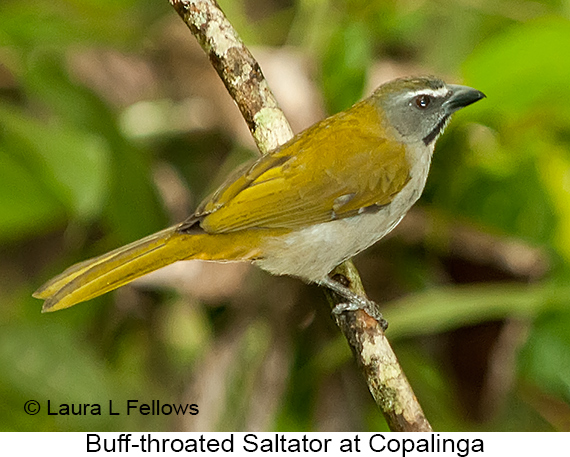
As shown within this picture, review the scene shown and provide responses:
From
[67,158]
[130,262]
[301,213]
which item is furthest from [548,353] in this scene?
[67,158]

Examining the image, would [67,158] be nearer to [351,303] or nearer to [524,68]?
[351,303]

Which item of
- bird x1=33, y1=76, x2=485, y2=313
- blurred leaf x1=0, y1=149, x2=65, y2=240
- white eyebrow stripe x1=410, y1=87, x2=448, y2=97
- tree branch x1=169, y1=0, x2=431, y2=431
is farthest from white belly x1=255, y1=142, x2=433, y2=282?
blurred leaf x1=0, y1=149, x2=65, y2=240

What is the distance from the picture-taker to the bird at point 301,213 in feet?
8.25

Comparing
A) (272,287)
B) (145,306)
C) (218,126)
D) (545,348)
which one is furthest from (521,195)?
(145,306)

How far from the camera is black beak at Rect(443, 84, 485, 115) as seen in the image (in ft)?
9.42

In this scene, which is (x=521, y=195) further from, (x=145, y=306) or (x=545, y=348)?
(x=145, y=306)

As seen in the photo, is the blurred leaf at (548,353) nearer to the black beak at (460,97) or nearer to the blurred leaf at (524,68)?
the blurred leaf at (524,68)

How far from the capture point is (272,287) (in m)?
3.52

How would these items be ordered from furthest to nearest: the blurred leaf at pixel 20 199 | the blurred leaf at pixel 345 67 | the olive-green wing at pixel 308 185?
the blurred leaf at pixel 345 67
the blurred leaf at pixel 20 199
the olive-green wing at pixel 308 185

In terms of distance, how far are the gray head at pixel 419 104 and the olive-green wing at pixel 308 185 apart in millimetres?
190

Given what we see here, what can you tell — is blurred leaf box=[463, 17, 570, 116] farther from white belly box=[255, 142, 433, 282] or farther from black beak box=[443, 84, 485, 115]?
white belly box=[255, 142, 433, 282]

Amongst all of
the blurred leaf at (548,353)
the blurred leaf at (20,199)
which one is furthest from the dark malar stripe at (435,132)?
the blurred leaf at (20,199)

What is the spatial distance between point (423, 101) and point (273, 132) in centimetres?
60

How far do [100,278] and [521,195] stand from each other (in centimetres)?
199
